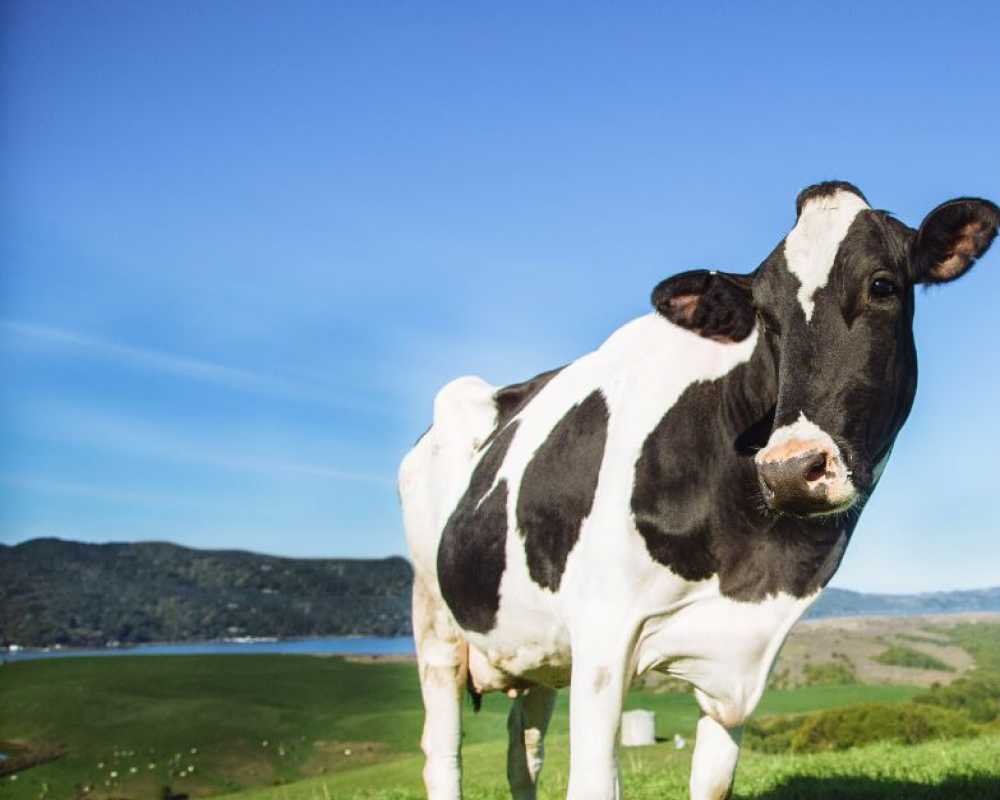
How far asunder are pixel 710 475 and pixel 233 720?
47260mm

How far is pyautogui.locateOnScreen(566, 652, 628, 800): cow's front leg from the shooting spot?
457 centimetres

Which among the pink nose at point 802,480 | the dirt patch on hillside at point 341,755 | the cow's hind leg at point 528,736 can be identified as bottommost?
the dirt patch on hillside at point 341,755

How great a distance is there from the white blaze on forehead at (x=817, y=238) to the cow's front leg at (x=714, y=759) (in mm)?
2315

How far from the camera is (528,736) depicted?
277 inches

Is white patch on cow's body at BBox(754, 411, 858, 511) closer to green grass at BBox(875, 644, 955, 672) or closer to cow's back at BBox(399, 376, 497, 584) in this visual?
cow's back at BBox(399, 376, 497, 584)

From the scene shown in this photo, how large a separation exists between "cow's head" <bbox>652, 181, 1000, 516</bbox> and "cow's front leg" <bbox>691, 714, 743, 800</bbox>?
5.17 feet

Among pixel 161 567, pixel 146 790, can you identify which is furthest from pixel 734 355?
pixel 161 567

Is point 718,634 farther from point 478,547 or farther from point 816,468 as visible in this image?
Answer: point 478,547

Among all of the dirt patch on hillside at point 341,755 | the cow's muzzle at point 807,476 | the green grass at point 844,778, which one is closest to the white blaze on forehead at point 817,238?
the cow's muzzle at point 807,476

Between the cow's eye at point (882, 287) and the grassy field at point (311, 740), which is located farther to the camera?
the grassy field at point (311, 740)

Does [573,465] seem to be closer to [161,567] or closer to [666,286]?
[666,286]

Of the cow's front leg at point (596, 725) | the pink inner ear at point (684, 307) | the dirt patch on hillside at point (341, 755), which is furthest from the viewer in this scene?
the dirt patch on hillside at point (341, 755)

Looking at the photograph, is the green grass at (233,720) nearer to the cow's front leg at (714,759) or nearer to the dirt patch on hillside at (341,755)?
the dirt patch on hillside at (341,755)

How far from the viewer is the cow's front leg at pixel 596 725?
4.57 metres
